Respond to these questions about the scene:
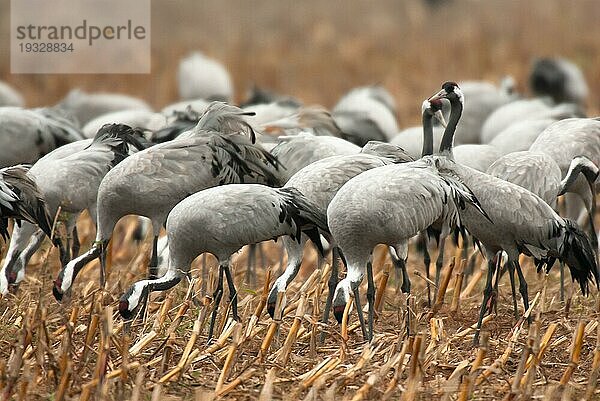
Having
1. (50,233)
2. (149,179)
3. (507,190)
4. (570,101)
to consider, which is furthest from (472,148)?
(570,101)

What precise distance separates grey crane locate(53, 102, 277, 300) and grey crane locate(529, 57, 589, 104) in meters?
6.09

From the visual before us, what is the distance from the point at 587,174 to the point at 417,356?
2162mm

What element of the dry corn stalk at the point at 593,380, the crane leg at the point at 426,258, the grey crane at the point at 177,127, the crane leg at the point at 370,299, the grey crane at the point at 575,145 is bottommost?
the crane leg at the point at 426,258

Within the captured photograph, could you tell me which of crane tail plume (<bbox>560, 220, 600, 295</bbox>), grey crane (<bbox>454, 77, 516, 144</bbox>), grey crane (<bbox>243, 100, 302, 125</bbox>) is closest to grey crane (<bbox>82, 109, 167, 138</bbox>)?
grey crane (<bbox>243, 100, 302, 125</bbox>)

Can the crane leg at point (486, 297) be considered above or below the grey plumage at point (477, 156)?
below

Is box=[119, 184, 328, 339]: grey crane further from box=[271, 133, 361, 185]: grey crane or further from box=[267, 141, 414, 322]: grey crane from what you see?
box=[271, 133, 361, 185]: grey crane

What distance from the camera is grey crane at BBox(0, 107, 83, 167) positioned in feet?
25.1

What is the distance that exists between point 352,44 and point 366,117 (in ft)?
21.7

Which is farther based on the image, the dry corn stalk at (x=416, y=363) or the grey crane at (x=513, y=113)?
the grey crane at (x=513, y=113)

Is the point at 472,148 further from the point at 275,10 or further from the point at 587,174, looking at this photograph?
the point at 275,10

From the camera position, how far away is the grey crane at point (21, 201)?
225 inches

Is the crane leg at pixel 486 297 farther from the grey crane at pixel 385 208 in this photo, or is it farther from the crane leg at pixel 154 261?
the crane leg at pixel 154 261

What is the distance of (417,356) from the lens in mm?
4406

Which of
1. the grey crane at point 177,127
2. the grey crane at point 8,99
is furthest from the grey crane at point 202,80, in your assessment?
the grey crane at point 177,127
